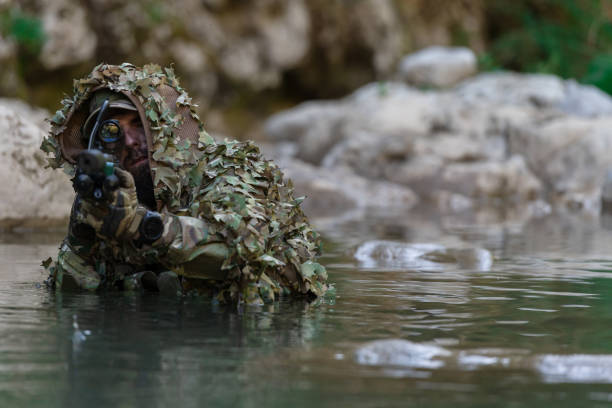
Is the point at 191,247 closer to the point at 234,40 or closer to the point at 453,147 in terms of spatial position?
the point at 453,147

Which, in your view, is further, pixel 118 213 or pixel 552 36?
pixel 552 36

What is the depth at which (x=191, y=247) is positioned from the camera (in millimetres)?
5113

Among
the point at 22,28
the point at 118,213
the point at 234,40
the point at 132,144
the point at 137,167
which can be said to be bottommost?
the point at 118,213

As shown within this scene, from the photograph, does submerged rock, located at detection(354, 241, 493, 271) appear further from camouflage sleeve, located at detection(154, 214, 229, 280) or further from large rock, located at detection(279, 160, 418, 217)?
large rock, located at detection(279, 160, 418, 217)

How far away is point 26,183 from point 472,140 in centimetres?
1415

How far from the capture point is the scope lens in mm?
5570

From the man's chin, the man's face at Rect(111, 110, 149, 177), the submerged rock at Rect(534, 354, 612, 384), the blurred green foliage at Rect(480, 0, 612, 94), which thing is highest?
the blurred green foliage at Rect(480, 0, 612, 94)

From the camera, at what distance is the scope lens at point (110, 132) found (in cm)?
557

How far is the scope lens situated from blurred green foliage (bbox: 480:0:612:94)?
90.4ft

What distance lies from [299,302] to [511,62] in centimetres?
3133

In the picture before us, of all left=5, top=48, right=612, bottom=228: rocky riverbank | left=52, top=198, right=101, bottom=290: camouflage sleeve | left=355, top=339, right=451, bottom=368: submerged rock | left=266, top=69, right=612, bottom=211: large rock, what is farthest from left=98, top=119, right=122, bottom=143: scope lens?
left=266, top=69, right=612, bottom=211: large rock

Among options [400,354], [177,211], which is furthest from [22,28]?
[400,354]

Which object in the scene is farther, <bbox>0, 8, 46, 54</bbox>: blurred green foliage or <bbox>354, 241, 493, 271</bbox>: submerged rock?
<bbox>0, 8, 46, 54</bbox>: blurred green foliage

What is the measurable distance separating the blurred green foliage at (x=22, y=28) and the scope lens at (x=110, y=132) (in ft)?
53.4
